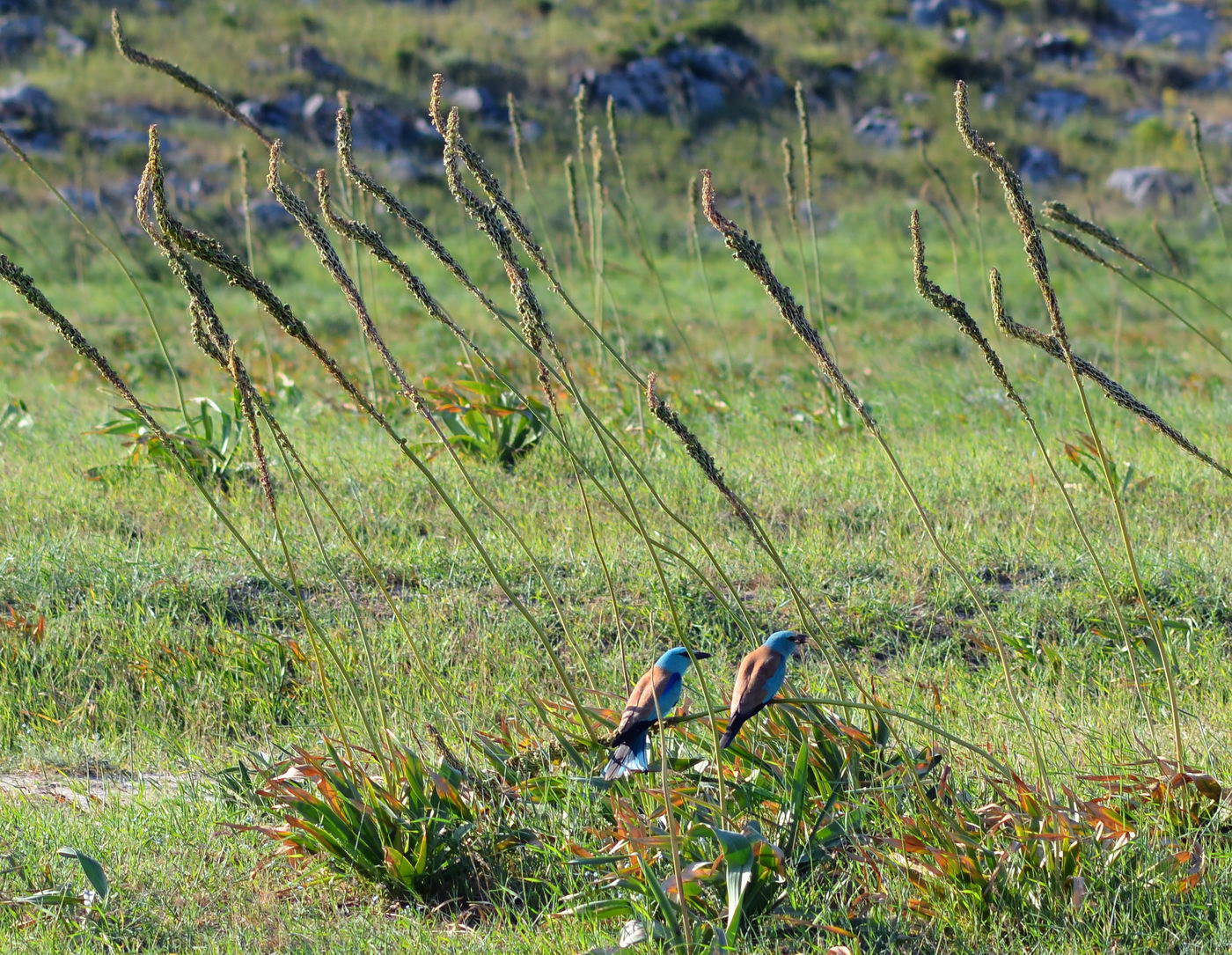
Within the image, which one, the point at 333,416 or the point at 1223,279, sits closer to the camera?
the point at 333,416

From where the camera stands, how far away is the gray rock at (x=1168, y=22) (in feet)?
120

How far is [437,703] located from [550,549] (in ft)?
3.16

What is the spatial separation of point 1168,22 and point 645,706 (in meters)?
42.2

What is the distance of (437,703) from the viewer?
3.30m

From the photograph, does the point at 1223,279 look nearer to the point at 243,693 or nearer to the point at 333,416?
the point at 333,416

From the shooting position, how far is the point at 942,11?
3684 cm

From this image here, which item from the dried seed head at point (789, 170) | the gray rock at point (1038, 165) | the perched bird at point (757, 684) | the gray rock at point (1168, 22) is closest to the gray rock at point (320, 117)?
the gray rock at point (1038, 165)

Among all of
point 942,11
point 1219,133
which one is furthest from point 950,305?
point 942,11

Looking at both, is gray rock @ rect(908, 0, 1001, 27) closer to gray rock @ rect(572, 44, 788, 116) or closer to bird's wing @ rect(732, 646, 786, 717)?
gray rock @ rect(572, 44, 788, 116)

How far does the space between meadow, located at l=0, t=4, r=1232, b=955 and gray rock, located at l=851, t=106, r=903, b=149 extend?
21598mm

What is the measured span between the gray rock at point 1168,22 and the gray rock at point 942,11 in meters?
4.47

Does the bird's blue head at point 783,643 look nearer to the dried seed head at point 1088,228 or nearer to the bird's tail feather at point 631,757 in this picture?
the bird's tail feather at point 631,757

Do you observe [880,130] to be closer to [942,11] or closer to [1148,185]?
[1148,185]

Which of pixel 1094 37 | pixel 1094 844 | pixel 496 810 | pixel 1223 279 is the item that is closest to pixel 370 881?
pixel 496 810
